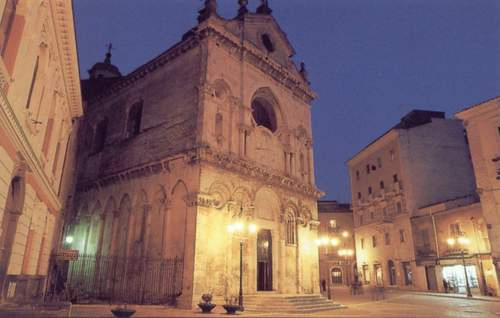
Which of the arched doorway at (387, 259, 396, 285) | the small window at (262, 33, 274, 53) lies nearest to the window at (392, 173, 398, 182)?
the arched doorway at (387, 259, 396, 285)

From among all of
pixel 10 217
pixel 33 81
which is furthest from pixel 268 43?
pixel 10 217

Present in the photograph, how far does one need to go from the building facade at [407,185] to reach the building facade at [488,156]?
8.44 m

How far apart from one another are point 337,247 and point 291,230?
27.5m

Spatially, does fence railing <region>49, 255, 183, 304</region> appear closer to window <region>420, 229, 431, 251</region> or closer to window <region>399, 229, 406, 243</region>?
window <region>420, 229, 431, 251</region>

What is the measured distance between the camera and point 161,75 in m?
21.3

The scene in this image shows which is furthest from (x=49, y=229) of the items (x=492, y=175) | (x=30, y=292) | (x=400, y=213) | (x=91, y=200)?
(x=400, y=213)

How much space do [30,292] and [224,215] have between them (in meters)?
8.09

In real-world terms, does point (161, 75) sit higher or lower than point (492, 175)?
higher

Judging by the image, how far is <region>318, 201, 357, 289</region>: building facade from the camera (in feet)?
146

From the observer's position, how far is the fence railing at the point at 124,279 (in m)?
15.9

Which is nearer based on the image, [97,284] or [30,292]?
[30,292]

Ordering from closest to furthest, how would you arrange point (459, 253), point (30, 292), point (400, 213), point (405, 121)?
point (30, 292), point (459, 253), point (400, 213), point (405, 121)

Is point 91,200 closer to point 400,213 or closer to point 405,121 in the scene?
point 400,213

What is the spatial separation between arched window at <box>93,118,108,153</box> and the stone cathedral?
153mm
